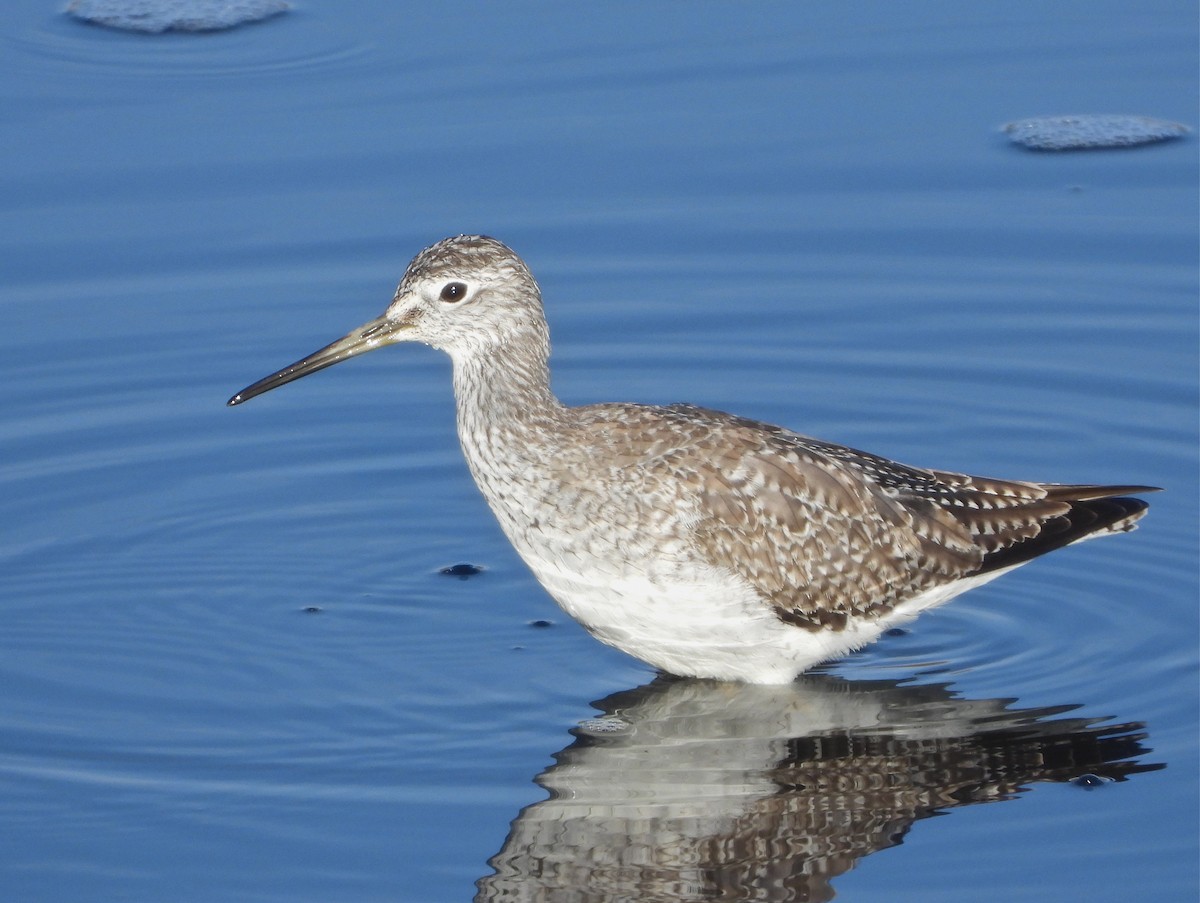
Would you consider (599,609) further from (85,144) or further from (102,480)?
(85,144)

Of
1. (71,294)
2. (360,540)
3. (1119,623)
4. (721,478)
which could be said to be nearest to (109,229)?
(71,294)

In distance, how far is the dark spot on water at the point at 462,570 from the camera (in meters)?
10.4

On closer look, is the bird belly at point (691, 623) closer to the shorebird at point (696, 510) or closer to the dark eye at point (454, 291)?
the shorebird at point (696, 510)

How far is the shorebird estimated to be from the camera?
8812 mm

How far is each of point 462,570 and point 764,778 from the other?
2.51 metres

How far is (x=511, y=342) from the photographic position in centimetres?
928

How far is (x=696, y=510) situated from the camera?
892 centimetres

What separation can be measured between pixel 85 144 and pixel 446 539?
15.6 feet

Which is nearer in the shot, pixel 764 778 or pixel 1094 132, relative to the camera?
pixel 764 778

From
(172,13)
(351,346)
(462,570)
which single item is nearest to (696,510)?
(351,346)

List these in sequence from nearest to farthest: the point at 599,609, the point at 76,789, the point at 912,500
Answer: the point at 76,789
the point at 599,609
the point at 912,500

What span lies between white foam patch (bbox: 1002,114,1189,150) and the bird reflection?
571 centimetres

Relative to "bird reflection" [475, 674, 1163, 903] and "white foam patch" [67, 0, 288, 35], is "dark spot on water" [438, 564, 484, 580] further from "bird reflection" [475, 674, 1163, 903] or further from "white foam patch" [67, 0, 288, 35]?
"white foam patch" [67, 0, 288, 35]

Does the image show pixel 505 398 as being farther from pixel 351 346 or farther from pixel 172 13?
pixel 172 13
